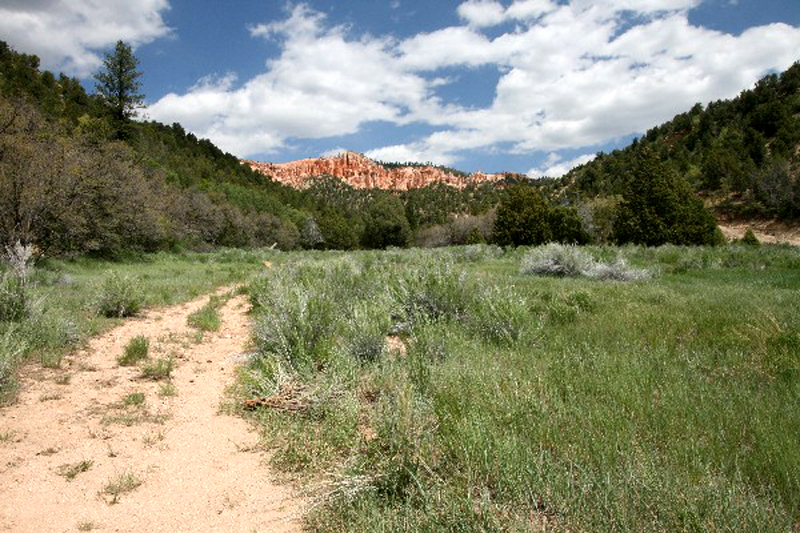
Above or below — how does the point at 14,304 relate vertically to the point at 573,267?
above

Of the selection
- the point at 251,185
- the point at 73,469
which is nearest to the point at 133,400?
the point at 73,469

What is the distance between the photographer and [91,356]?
648cm

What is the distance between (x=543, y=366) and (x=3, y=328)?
7369mm

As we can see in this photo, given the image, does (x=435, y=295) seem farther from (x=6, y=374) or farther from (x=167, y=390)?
(x=6, y=374)

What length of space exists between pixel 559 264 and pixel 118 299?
40.6ft

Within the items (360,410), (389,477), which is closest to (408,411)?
(389,477)

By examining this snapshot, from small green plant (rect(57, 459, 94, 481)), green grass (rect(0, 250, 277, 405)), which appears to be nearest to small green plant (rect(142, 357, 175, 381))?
green grass (rect(0, 250, 277, 405))

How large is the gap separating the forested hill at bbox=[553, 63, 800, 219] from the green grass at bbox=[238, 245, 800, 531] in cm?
4051

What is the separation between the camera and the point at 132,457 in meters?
3.71

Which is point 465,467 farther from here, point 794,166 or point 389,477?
point 794,166

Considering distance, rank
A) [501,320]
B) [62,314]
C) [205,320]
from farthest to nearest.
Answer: [205,320], [62,314], [501,320]

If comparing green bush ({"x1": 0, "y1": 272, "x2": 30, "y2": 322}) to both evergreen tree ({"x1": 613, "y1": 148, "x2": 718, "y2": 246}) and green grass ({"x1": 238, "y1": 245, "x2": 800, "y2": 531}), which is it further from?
evergreen tree ({"x1": 613, "y1": 148, "x2": 718, "y2": 246})

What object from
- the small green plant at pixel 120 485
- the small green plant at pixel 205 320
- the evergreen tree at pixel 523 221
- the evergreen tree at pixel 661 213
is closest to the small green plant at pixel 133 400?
the small green plant at pixel 120 485

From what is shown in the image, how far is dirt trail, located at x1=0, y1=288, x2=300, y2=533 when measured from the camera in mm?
2895
